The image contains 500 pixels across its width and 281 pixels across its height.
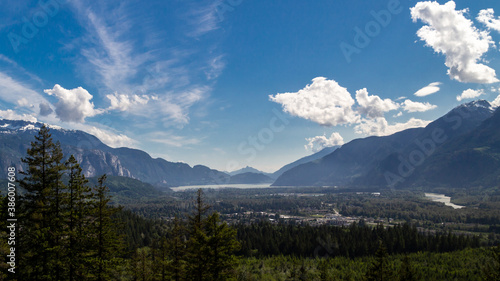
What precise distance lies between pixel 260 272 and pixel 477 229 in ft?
539

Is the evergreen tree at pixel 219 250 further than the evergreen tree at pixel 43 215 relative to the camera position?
Yes

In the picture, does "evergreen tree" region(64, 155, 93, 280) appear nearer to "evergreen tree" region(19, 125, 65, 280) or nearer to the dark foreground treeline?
"evergreen tree" region(19, 125, 65, 280)

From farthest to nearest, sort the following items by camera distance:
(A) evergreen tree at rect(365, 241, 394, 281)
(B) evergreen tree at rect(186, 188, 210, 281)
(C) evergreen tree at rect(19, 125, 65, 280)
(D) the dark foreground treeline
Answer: (D) the dark foreground treeline < (A) evergreen tree at rect(365, 241, 394, 281) < (B) evergreen tree at rect(186, 188, 210, 281) < (C) evergreen tree at rect(19, 125, 65, 280)

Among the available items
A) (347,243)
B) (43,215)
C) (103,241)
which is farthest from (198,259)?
(347,243)

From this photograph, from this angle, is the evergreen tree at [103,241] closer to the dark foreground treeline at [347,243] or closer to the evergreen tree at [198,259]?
the evergreen tree at [198,259]

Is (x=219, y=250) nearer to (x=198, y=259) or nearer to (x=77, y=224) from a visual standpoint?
(x=198, y=259)

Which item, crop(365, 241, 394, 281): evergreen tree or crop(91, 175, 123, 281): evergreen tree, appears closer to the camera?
crop(91, 175, 123, 281): evergreen tree

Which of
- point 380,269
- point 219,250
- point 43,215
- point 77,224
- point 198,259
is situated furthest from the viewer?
point 380,269

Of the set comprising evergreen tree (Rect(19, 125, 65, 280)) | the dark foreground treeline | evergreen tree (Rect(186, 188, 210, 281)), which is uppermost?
evergreen tree (Rect(19, 125, 65, 280))

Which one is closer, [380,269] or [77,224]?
[77,224]

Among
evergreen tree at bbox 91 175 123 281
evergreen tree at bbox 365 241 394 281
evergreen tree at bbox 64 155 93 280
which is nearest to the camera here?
evergreen tree at bbox 64 155 93 280

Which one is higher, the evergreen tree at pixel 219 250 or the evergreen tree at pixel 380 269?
the evergreen tree at pixel 219 250

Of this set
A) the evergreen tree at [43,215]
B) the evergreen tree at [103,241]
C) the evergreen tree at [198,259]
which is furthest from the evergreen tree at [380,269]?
the evergreen tree at [43,215]

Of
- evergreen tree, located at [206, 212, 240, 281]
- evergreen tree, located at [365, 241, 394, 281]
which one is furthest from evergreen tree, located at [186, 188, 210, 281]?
evergreen tree, located at [365, 241, 394, 281]
